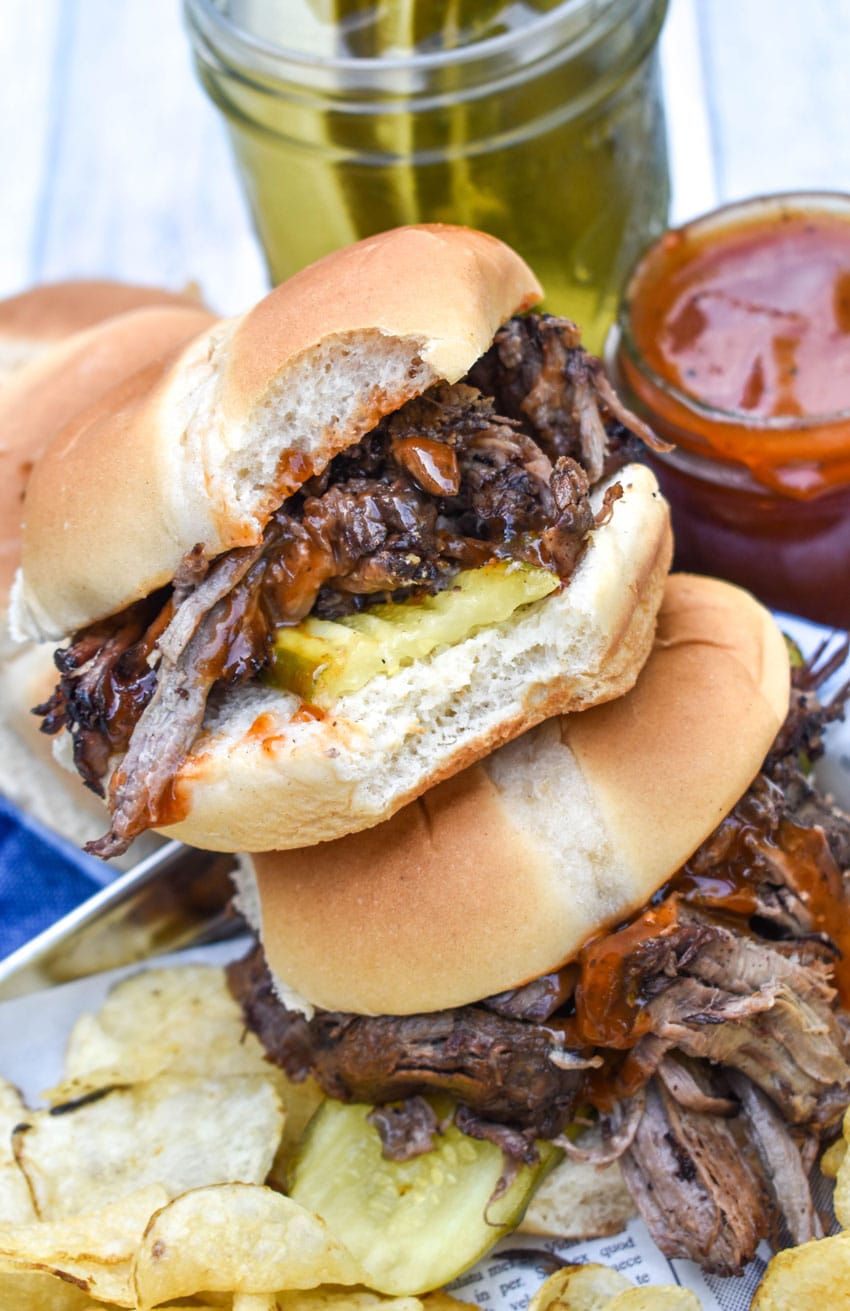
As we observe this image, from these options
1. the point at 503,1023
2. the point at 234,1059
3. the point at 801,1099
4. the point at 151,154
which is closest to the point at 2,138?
the point at 151,154

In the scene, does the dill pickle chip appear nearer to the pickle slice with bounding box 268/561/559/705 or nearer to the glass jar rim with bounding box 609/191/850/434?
the glass jar rim with bounding box 609/191/850/434

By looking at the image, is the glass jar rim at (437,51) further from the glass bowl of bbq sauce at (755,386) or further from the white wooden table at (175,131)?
the white wooden table at (175,131)

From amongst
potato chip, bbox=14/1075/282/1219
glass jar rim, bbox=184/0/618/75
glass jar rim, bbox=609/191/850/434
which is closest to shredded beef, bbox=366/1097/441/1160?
potato chip, bbox=14/1075/282/1219

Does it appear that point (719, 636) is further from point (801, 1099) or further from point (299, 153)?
point (299, 153)

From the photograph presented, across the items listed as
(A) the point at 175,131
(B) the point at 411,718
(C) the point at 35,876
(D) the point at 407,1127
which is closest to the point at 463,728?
(B) the point at 411,718

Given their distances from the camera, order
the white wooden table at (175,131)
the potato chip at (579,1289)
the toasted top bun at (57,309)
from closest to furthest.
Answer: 1. the potato chip at (579,1289)
2. the toasted top bun at (57,309)
3. the white wooden table at (175,131)

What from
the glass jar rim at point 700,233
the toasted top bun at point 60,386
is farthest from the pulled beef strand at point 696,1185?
the toasted top bun at point 60,386
